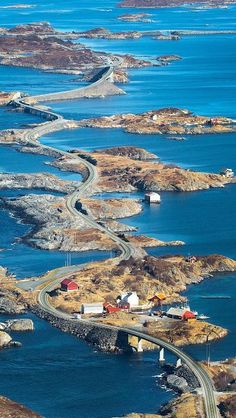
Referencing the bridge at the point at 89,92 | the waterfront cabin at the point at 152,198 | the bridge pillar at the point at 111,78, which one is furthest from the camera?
the bridge pillar at the point at 111,78

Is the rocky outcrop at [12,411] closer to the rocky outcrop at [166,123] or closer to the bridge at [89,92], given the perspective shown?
the rocky outcrop at [166,123]

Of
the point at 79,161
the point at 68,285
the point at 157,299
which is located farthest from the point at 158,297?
the point at 79,161

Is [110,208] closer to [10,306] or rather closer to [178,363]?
[10,306]

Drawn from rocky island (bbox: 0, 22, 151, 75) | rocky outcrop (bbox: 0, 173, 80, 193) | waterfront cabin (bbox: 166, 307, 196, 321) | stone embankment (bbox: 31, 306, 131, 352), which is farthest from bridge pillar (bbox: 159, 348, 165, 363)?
rocky island (bbox: 0, 22, 151, 75)

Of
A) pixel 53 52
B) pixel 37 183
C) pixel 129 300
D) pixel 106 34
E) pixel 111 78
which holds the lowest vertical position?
pixel 106 34

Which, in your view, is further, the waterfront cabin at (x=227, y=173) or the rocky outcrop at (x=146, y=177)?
the waterfront cabin at (x=227, y=173)

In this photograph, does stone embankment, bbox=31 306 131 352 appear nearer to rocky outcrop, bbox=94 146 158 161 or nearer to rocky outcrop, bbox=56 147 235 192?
rocky outcrop, bbox=56 147 235 192

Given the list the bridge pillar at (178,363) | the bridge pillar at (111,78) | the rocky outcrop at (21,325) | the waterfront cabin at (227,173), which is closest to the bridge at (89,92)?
the bridge pillar at (111,78)
